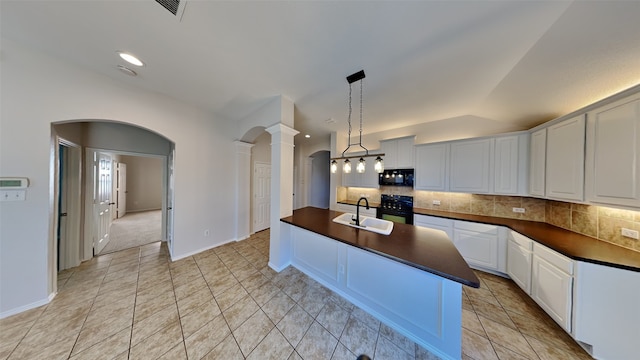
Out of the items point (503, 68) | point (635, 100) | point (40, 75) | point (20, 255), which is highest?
point (503, 68)

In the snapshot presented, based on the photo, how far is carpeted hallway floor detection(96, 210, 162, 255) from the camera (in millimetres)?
3527

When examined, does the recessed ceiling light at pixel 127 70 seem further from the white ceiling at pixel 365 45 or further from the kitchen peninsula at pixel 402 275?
the kitchen peninsula at pixel 402 275

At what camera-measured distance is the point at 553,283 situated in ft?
5.65

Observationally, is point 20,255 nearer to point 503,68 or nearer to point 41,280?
point 41,280

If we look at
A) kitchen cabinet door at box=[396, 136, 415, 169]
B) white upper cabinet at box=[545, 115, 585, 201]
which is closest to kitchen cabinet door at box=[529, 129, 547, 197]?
white upper cabinet at box=[545, 115, 585, 201]

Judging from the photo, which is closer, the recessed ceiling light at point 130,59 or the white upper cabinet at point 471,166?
the recessed ceiling light at point 130,59

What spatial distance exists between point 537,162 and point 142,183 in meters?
11.4

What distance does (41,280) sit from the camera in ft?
6.16

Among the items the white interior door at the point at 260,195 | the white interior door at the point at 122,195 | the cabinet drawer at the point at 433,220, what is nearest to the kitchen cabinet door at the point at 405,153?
the cabinet drawer at the point at 433,220

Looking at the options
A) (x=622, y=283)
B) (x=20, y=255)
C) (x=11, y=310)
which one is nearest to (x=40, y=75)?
(x=20, y=255)

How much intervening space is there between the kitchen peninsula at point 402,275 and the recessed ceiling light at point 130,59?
2.63 m

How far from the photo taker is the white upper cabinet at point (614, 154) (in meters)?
1.42

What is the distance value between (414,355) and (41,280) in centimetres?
396

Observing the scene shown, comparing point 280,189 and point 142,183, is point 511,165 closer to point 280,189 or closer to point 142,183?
point 280,189
